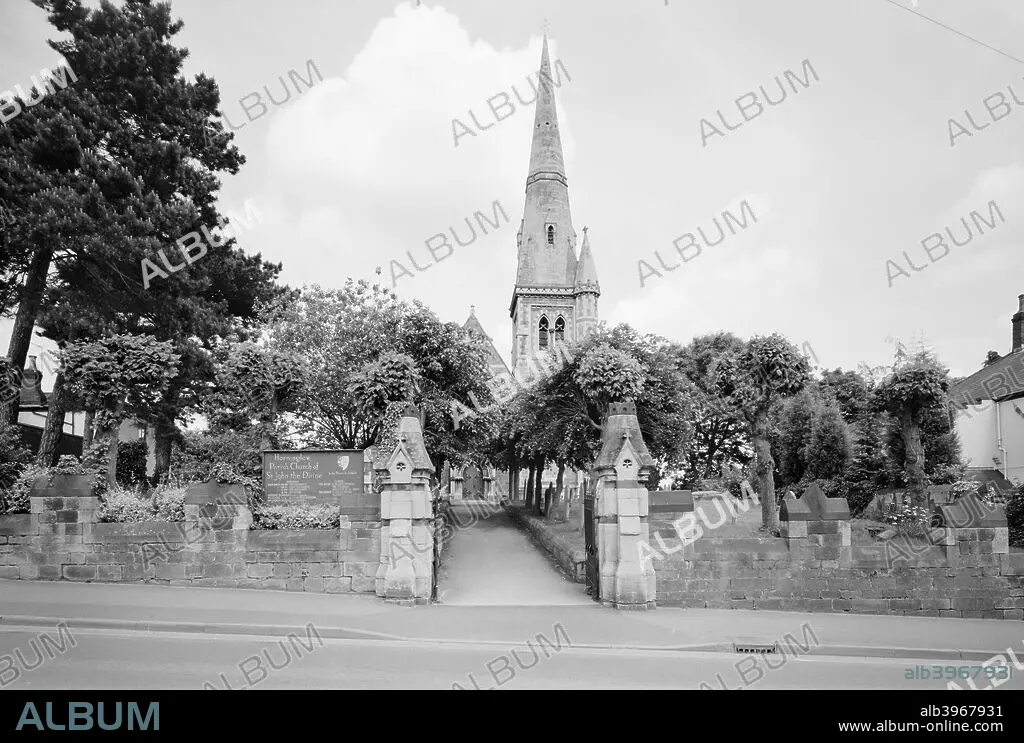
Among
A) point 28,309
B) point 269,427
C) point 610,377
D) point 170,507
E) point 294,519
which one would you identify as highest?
point 28,309

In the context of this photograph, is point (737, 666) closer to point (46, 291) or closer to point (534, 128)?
point (46, 291)

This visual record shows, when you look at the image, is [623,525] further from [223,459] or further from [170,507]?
[223,459]

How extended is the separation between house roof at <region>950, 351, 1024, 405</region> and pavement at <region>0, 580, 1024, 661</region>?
2219cm

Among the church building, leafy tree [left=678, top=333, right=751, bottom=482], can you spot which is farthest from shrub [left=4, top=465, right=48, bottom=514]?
the church building

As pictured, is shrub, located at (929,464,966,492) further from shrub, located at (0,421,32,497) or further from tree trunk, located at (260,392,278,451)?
shrub, located at (0,421,32,497)

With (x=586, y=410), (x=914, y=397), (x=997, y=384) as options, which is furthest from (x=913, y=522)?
(x=997, y=384)

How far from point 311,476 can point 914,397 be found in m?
13.8

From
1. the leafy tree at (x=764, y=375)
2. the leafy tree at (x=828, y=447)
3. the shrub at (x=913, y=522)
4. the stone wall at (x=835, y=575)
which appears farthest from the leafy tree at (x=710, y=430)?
the stone wall at (x=835, y=575)

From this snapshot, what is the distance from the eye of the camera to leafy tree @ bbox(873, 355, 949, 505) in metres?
15.3

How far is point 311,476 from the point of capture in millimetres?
12719

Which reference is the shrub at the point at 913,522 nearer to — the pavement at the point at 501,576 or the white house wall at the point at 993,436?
the pavement at the point at 501,576

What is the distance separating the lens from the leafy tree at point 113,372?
13.4 metres
